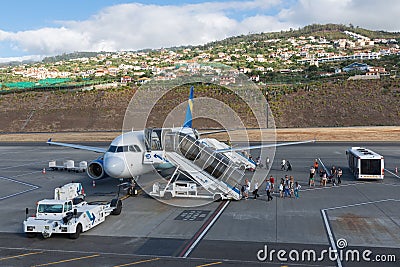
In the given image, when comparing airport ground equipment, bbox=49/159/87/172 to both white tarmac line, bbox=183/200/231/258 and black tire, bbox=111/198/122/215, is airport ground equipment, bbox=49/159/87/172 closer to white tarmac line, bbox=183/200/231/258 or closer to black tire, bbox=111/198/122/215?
black tire, bbox=111/198/122/215

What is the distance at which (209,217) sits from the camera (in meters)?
23.2

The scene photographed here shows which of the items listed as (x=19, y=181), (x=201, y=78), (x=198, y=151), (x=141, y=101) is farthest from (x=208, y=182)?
(x=201, y=78)

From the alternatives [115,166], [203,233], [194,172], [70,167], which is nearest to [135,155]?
[115,166]

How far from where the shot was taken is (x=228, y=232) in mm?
20203

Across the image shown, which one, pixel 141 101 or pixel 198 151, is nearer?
pixel 198 151

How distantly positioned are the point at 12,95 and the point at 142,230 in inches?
4532

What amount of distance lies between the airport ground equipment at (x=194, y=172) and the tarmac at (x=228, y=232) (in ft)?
3.29

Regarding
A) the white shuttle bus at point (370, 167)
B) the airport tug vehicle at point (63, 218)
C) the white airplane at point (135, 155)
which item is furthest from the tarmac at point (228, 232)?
the white airplane at point (135, 155)

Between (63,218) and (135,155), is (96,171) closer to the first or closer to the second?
(135,155)

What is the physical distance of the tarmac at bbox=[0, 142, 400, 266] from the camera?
16734mm

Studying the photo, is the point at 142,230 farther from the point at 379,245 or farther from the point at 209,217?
the point at 379,245

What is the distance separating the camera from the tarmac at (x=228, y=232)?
1673 centimetres

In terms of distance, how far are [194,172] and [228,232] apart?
25.1ft

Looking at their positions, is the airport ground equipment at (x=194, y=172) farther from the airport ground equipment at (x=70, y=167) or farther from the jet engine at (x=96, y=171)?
the airport ground equipment at (x=70, y=167)
